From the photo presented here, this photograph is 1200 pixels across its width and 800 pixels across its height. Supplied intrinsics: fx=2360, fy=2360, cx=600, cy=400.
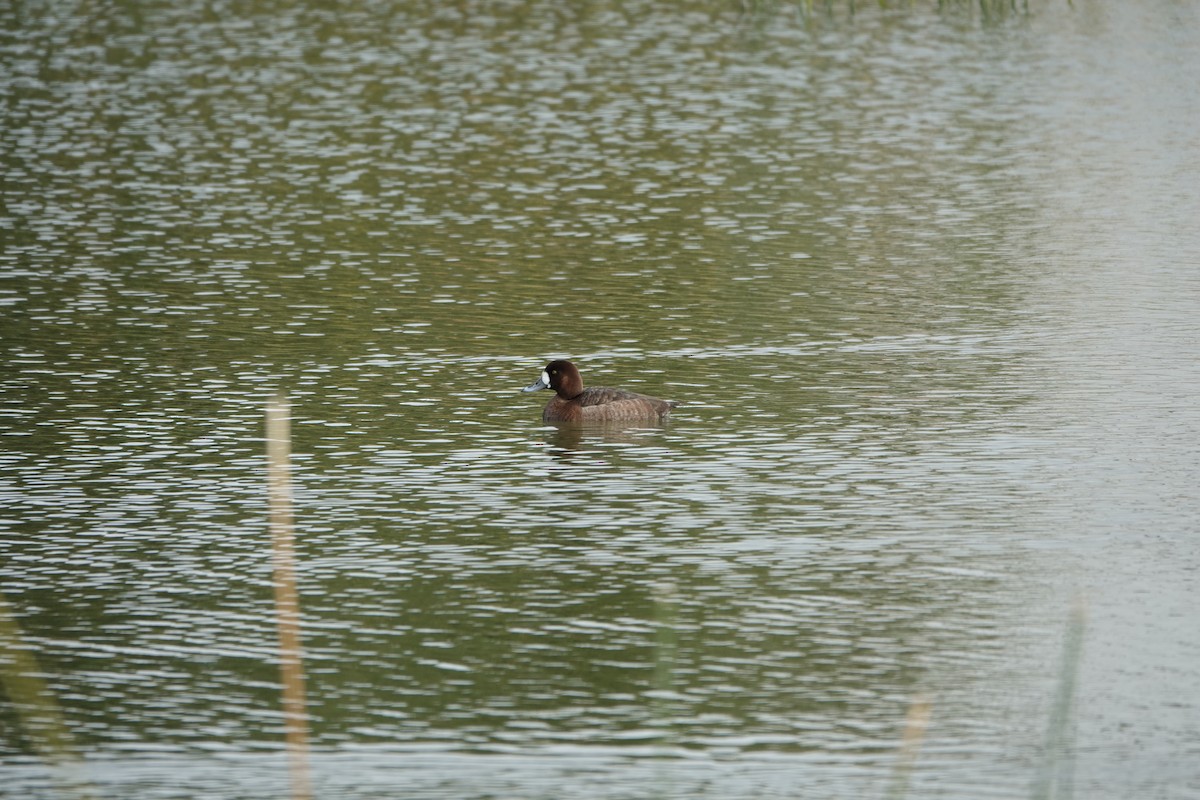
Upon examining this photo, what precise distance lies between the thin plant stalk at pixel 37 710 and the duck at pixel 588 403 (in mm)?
5337

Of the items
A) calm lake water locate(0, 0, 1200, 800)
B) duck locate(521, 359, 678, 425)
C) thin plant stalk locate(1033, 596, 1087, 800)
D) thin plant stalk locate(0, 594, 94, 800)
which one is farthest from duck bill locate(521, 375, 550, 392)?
thin plant stalk locate(1033, 596, 1087, 800)

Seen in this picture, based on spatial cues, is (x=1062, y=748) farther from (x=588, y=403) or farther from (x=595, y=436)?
(x=588, y=403)

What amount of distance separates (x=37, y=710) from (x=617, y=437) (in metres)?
6.22

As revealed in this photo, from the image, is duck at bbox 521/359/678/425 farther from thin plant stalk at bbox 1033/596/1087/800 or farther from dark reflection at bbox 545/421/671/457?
thin plant stalk at bbox 1033/596/1087/800

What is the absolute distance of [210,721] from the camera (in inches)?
417

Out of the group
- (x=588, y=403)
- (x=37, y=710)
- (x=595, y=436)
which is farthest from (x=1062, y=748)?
(x=588, y=403)

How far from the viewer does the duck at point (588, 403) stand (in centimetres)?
1650

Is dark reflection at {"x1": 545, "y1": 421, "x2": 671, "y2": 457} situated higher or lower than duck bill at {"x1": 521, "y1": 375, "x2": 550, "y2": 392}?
lower

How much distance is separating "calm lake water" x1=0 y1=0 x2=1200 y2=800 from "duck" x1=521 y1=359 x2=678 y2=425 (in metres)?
0.18

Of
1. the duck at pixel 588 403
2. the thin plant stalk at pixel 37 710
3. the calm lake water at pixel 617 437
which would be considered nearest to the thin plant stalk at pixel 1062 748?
the calm lake water at pixel 617 437

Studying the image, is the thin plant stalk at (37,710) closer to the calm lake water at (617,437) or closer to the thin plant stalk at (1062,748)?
the calm lake water at (617,437)

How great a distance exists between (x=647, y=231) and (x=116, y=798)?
50.9ft

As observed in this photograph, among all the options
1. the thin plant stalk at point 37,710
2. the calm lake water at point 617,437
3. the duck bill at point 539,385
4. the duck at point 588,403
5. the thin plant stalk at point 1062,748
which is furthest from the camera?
the duck bill at point 539,385

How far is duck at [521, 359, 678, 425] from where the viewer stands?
650 inches
